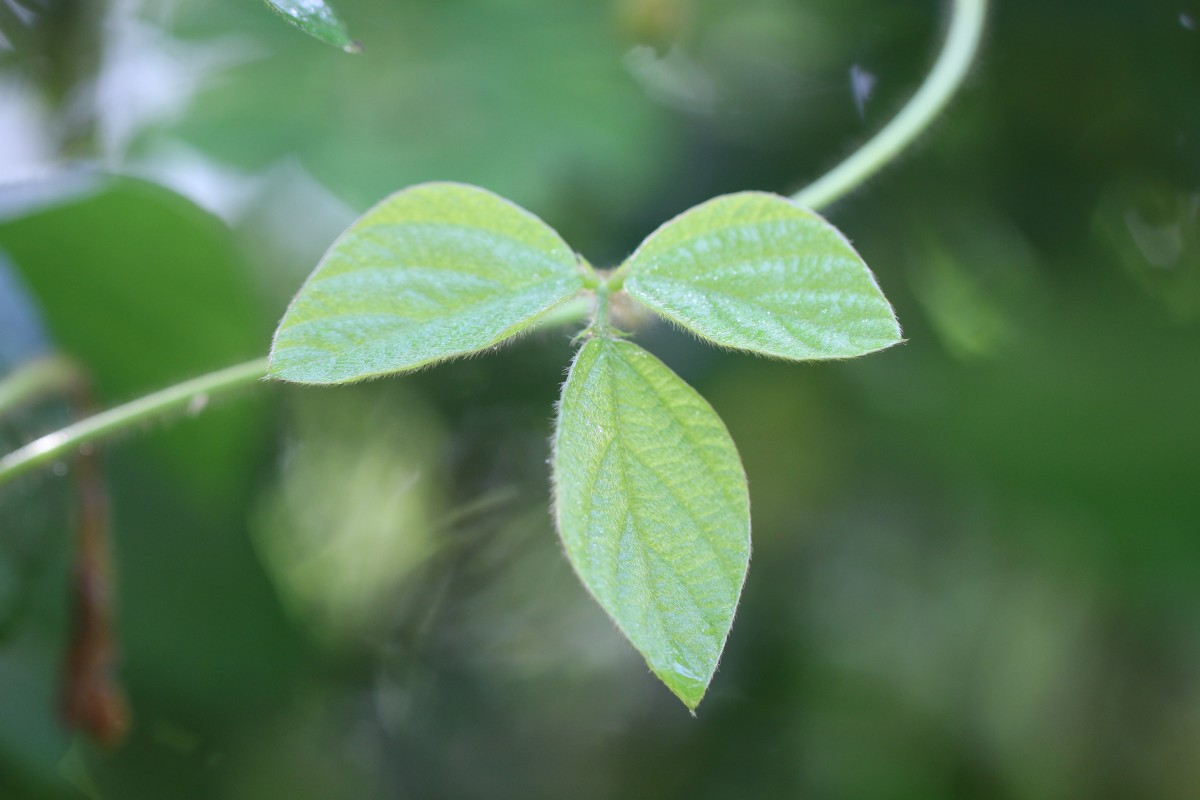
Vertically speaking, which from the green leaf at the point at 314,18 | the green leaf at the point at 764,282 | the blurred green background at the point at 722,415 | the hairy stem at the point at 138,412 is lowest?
the blurred green background at the point at 722,415

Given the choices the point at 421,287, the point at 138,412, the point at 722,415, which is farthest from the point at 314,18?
the point at 722,415

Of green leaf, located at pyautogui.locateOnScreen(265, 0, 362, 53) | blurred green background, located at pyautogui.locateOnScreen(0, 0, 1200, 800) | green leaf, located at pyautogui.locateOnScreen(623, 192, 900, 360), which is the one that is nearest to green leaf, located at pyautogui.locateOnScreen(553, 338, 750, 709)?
green leaf, located at pyautogui.locateOnScreen(623, 192, 900, 360)

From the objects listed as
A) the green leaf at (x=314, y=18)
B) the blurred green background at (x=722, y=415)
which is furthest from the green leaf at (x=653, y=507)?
the blurred green background at (x=722, y=415)

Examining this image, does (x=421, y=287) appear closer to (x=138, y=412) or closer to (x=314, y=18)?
(x=314, y=18)

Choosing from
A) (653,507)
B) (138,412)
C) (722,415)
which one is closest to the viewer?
(653,507)

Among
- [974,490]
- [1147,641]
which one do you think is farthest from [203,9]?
[1147,641]

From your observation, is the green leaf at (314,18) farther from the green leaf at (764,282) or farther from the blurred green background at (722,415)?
the blurred green background at (722,415)

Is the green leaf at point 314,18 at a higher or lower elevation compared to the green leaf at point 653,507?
higher
